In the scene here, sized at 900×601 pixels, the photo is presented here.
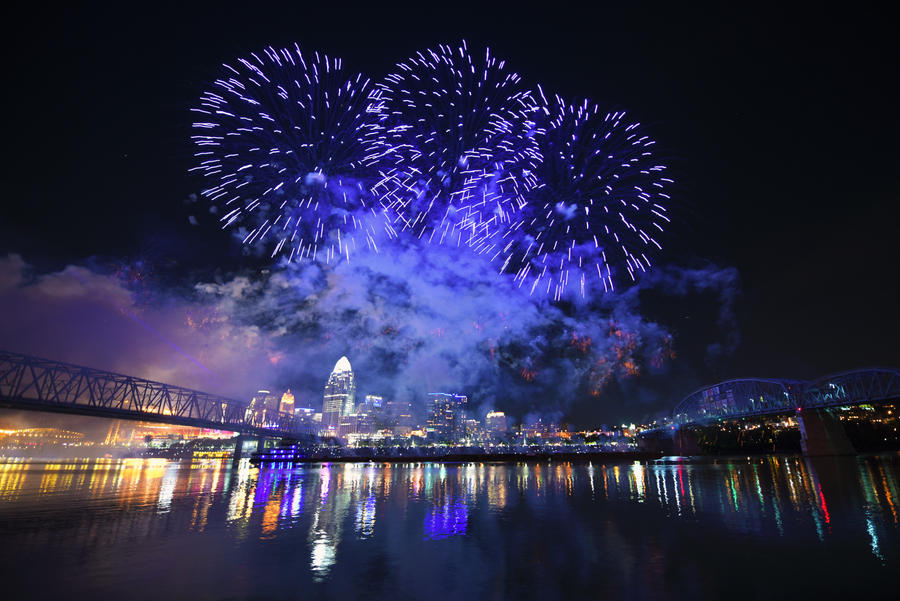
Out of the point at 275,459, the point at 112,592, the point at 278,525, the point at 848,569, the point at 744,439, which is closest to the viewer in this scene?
the point at 112,592

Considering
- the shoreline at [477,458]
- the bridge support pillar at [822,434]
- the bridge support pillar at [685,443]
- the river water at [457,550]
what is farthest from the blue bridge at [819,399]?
the river water at [457,550]

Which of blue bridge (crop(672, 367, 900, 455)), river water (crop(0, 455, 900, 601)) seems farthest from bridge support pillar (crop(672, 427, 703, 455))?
river water (crop(0, 455, 900, 601))

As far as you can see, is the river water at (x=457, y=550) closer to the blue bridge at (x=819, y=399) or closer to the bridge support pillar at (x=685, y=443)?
the blue bridge at (x=819, y=399)

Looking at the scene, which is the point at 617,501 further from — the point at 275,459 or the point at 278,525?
the point at 275,459

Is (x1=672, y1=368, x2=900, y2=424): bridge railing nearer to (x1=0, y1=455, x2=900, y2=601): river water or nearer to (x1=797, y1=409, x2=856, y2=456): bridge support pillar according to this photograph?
(x1=797, y1=409, x2=856, y2=456): bridge support pillar

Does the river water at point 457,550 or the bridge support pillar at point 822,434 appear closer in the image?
the river water at point 457,550

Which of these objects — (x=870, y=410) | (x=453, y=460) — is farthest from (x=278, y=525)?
(x=870, y=410)

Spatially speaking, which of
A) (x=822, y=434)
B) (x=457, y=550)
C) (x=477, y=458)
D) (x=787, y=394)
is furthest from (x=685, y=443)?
(x=457, y=550)

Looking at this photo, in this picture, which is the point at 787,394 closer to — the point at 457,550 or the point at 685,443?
the point at 685,443
